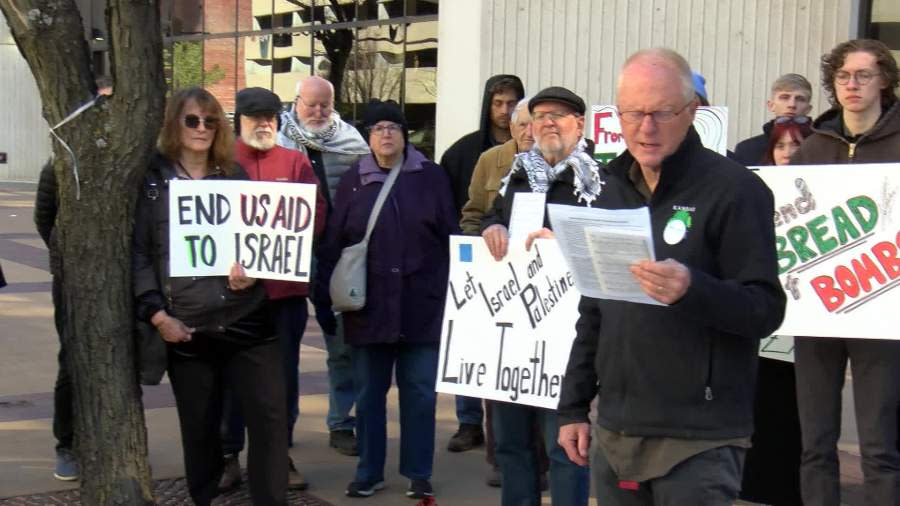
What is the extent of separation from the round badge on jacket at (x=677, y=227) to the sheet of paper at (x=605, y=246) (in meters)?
0.19

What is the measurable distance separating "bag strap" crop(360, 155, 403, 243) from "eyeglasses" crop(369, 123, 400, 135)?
0.58 feet

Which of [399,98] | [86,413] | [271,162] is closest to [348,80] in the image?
[399,98]

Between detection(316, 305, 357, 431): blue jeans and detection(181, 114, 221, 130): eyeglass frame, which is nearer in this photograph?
detection(181, 114, 221, 130): eyeglass frame

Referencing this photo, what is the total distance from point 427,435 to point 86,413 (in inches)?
69.2

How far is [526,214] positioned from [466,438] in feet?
7.49

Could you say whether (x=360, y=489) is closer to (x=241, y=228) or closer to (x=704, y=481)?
(x=241, y=228)

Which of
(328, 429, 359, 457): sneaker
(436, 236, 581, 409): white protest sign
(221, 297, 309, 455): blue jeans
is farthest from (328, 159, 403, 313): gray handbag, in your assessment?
(328, 429, 359, 457): sneaker

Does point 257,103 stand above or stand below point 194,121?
above

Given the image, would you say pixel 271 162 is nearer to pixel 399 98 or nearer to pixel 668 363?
pixel 668 363

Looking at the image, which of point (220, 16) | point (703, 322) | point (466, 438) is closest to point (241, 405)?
point (466, 438)

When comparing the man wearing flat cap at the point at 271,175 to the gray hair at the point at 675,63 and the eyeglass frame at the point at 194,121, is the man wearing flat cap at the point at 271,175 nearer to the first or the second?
the eyeglass frame at the point at 194,121

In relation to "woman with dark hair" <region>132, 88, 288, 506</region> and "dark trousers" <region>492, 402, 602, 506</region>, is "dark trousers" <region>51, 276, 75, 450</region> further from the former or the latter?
"dark trousers" <region>492, 402, 602, 506</region>

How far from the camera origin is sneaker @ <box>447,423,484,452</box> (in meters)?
6.96

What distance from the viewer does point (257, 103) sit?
5977 mm
